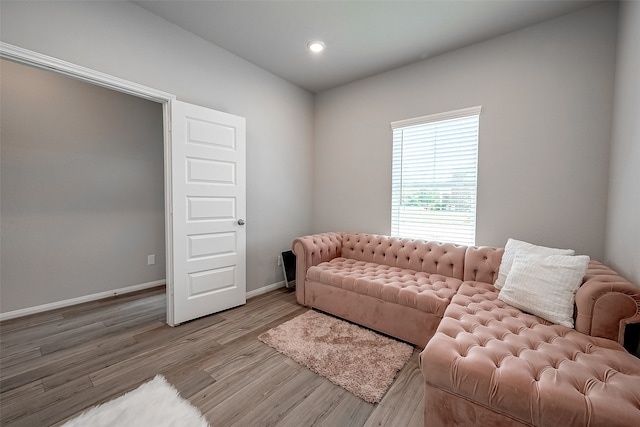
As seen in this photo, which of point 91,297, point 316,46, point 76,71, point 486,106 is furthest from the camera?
point 91,297

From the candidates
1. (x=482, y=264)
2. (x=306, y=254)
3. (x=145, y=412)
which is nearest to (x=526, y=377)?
(x=482, y=264)

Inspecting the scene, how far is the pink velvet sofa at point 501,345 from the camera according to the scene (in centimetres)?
103

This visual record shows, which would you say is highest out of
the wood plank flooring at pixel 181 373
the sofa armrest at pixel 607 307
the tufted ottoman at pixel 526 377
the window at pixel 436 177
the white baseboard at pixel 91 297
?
the window at pixel 436 177

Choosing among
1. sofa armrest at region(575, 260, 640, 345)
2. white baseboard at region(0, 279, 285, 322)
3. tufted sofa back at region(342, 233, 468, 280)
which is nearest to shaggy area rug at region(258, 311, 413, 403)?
tufted sofa back at region(342, 233, 468, 280)

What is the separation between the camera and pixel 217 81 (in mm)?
2883

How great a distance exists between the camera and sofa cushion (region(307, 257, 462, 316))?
211 centimetres

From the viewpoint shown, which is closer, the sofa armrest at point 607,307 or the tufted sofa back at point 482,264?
the sofa armrest at point 607,307

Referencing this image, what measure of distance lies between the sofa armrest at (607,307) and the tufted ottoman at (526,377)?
0.06 meters

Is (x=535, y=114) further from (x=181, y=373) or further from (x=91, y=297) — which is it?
(x=91, y=297)

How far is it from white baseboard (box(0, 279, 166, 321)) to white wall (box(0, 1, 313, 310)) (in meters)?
1.64

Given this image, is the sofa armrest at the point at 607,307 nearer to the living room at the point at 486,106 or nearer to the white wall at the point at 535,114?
the living room at the point at 486,106

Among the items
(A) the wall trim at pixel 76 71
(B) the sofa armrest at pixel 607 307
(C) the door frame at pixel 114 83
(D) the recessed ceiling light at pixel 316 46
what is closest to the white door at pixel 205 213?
(C) the door frame at pixel 114 83

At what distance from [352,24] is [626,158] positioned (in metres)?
2.46

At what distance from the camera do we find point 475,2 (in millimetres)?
2119
